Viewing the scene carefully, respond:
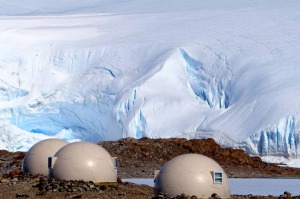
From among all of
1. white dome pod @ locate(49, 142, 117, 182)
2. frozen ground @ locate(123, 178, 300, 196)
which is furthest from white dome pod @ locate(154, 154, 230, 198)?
frozen ground @ locate(123, 178, 300, 196)

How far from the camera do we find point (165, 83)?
153 feet

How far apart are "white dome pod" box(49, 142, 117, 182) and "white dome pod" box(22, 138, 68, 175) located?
2.84 metres

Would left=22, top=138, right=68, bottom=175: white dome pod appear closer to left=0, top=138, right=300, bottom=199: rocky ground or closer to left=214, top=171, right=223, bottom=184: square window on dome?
left=0, top=138, right=300, bottom=199: rocky ground

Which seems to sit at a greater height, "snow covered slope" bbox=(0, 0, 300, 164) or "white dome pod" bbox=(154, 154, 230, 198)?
"snow covered slope" bbox=(0, 0, 300, 164)

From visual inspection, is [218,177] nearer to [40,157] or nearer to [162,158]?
[40,157]

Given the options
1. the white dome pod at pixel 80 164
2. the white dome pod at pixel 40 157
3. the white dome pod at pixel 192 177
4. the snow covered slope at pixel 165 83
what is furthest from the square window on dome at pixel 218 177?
the snow covered slope at pixel 165 83

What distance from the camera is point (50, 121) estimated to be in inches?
1848

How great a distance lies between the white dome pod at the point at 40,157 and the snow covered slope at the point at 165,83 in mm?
15158

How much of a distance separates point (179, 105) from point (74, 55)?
8566 millimetres

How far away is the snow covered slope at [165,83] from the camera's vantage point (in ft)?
140

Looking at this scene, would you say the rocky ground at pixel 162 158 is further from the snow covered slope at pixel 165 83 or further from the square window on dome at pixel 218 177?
the square window on dome at pixel 218 177

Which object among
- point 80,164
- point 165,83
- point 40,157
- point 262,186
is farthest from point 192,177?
point 165,83

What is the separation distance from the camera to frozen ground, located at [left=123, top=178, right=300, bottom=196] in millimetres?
27625

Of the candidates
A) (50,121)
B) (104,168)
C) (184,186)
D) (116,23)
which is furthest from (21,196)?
(116,23)
